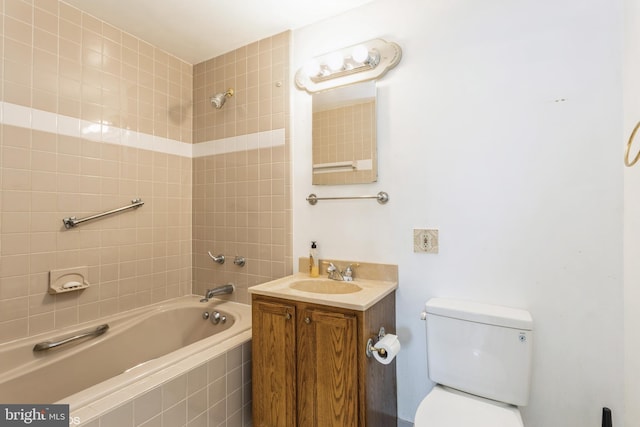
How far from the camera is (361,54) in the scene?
5.21ft

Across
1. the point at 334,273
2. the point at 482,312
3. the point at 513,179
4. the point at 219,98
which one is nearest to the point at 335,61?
the point at 219,98

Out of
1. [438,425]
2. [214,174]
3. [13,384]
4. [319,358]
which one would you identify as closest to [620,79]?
[438,425]

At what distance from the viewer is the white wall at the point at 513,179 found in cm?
117

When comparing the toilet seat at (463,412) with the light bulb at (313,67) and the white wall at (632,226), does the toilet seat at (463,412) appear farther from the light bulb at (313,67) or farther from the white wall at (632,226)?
the light bulb at (313,67)

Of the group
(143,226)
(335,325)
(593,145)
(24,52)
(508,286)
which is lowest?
(335,325)

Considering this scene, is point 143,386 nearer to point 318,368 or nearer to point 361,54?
point 318,368

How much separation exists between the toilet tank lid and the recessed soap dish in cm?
197

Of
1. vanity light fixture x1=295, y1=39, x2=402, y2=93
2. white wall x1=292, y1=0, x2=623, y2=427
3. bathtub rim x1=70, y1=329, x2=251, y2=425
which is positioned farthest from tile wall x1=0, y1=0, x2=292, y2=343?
white wall x1=292, y1=0, x2=623, y2=427

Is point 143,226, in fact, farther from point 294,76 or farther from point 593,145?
point 593,145

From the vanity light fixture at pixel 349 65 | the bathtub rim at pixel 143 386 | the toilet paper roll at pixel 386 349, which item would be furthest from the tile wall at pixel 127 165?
the toilet paper roll at pixel 386 349

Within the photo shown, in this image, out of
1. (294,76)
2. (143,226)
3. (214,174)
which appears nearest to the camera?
(294,76)

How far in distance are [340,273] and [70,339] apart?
154 centimetres

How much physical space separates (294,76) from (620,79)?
5.29ft

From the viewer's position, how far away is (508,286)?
1.32m
